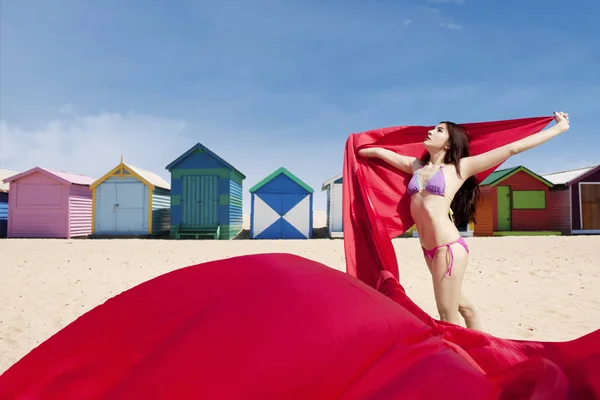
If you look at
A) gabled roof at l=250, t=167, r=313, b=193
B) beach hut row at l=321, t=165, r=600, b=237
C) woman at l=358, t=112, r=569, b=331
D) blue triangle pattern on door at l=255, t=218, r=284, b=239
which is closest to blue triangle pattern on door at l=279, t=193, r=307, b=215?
gabled roof at l=250, t=167, r=313, b=193

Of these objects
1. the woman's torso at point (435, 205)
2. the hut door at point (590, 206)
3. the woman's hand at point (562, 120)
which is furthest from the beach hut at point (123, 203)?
the hut door at point (590, 206)

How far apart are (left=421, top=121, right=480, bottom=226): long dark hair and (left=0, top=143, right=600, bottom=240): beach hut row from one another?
45.3 ft

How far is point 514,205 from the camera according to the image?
1870 centimetres

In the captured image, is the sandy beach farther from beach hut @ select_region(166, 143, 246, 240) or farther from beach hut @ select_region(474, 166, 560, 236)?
beach hut @ select_region(474, 166, 560, 236)

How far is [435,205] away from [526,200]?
1919cm

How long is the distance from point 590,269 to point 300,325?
9.69 meters

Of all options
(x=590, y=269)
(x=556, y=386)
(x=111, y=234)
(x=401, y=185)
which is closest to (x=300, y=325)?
(x=556, y=386)

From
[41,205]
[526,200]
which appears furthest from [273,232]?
[526,200]

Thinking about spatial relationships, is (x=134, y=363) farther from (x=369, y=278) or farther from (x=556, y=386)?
(x=369, y=278)

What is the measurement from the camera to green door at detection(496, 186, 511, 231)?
18.6 meters

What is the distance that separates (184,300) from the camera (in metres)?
1.25

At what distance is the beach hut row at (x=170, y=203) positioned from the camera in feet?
54.8

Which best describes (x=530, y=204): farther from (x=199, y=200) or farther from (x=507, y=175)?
(x=199, y=200)

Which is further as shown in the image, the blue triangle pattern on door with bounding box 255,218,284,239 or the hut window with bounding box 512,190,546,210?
the hut window with bounding box 512,190,546,210
